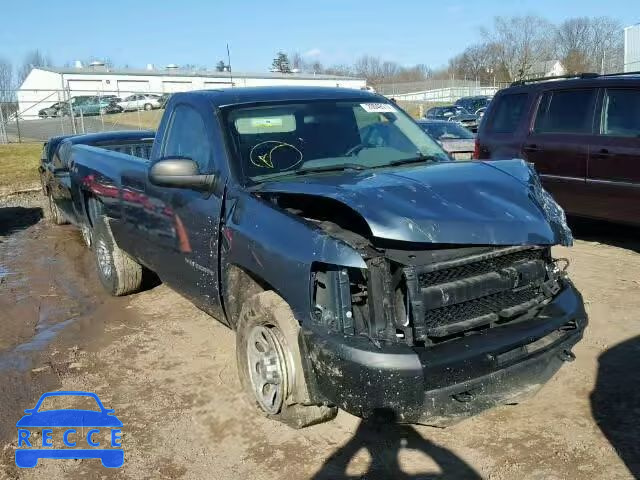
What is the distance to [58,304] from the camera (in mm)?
6102

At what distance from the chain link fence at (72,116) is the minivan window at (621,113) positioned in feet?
78.3

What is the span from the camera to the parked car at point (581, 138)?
6.61 metres

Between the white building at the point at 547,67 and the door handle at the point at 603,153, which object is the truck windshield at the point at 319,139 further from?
the white building at the point at 547,67

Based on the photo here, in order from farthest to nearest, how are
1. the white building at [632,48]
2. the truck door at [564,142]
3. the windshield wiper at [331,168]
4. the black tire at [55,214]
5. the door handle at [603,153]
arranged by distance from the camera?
the white building at [632,48], the black tire at [55,214], the truck door at [564,142], the door handle at [603,153], the windshield wiper at [331,168]

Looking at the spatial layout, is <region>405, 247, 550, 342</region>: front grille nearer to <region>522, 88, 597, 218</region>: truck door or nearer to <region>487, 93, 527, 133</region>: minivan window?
<region>522, 88, 597, 218</region>: truck door

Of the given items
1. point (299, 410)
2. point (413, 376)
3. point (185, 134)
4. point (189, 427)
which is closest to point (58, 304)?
point (185, 134)

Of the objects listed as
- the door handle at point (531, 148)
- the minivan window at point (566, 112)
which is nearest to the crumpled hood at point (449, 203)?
the minivan window at point (566, 112)

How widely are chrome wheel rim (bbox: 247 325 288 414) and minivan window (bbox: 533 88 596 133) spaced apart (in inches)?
209

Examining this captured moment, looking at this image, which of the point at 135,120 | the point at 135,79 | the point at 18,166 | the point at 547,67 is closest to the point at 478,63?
the point at 547,67

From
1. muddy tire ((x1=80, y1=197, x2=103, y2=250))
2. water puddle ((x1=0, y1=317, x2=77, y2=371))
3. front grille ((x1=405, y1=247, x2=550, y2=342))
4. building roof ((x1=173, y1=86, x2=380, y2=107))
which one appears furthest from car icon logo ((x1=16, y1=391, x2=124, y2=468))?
muddy tire ((x1=80, y1=197, x2=103, y2=250))

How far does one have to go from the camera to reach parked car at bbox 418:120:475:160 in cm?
1128

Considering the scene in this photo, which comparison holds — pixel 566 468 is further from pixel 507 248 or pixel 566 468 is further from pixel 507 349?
pixel 507 248

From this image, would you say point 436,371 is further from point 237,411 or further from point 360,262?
point 237,411

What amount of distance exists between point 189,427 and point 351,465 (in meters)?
1.05
